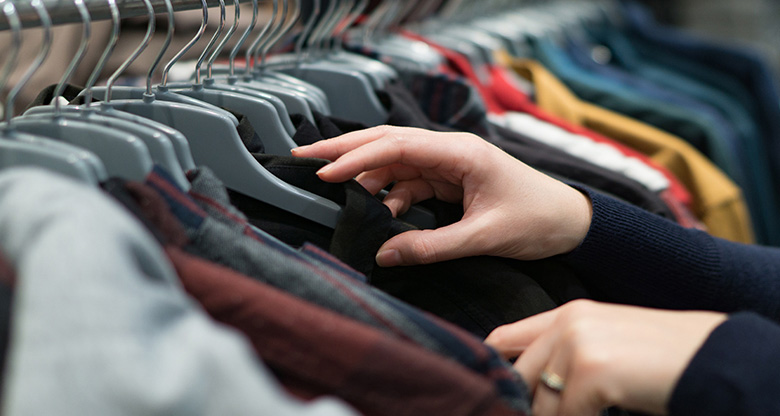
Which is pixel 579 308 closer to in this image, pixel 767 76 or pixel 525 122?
pixel 525 122

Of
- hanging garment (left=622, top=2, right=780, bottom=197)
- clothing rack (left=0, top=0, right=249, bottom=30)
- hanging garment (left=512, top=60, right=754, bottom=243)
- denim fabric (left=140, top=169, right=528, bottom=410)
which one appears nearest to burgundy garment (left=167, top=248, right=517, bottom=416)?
denim fabric (left=140, top=169, right=528, bottom=410)

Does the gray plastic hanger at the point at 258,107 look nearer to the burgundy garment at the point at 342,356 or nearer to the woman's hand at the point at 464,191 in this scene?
the woman's hand at the point at 464,191

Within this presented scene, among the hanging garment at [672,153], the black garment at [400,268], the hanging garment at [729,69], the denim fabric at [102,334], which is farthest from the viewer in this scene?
the hanging garment at [729,69]

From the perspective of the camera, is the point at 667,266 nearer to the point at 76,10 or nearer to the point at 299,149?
the point at 299,149

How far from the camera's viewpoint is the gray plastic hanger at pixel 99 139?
44cm

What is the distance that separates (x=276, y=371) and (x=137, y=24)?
45.9 inches

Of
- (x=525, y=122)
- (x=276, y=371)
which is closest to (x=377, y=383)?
(x=276, y=371)

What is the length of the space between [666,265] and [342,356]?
42 cm

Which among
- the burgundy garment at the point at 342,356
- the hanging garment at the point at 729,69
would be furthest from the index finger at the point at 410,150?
the hanging garment at the point at 729,69

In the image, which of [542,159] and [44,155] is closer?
[44,155]

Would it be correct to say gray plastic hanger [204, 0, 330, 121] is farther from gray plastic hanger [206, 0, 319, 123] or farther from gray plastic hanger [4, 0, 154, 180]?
gray plastic hanger [4, 0, 154, 180]

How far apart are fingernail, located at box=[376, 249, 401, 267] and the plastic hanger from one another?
0.83 feet

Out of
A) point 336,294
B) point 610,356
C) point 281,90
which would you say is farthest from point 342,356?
A: point 281,90

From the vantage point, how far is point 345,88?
0.77 meters
